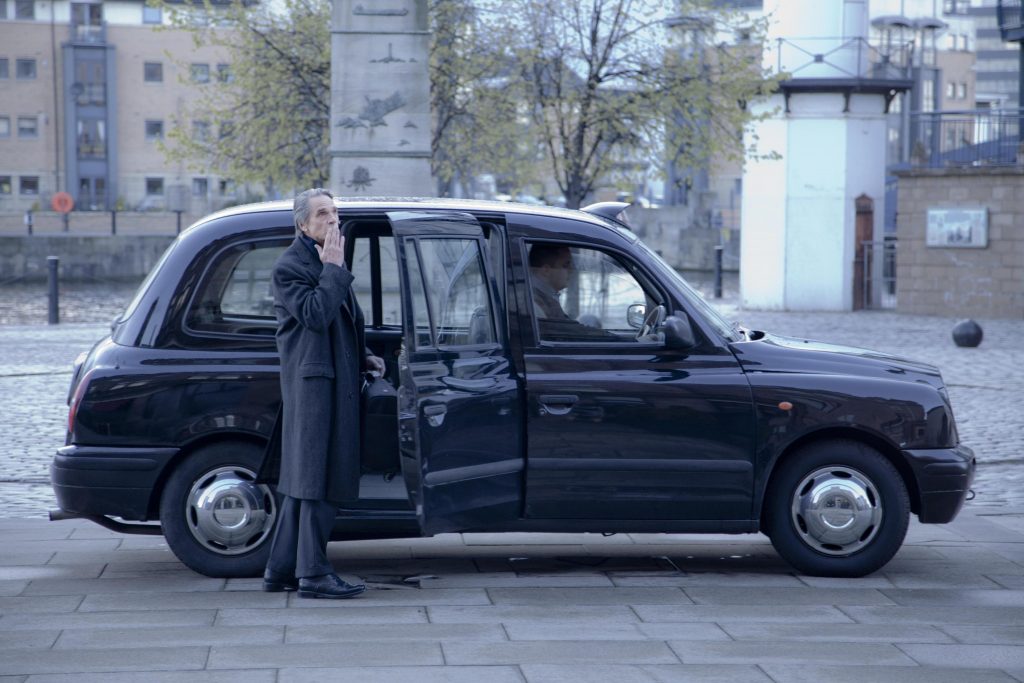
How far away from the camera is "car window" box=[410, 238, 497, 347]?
20.6 ft

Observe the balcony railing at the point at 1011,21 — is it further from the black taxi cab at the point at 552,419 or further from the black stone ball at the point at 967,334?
the black taxi cab at the point at 552,419

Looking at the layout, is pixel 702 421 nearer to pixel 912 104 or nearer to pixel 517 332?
pixel 517 332

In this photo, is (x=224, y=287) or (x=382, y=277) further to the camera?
(x=382, y=277)

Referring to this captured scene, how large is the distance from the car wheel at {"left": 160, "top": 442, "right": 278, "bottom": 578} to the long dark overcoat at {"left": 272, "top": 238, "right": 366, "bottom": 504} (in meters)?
0.45

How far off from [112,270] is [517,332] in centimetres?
5169

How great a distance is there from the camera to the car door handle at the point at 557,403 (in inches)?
262

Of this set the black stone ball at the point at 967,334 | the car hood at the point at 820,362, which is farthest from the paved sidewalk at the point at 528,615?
the black stone ball at the point at 967,334

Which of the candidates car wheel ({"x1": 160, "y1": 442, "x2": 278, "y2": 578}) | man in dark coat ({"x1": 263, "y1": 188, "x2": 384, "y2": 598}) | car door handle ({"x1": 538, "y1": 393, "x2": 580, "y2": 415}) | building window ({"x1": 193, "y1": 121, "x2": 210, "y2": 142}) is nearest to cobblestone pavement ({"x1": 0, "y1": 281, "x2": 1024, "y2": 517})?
car wheel ({"x1": 160, "y1": 442, "x2": 278, "y2": 578})

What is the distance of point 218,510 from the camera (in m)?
6.72

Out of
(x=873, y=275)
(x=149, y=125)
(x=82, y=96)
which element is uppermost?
(x=82, y=96)

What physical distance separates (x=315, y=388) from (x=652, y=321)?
1579 millimetres

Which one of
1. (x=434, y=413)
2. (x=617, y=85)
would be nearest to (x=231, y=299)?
(x=434, y=413)

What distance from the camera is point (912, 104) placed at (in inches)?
2320

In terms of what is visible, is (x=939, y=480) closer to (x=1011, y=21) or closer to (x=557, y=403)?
(x=557, y=403)
